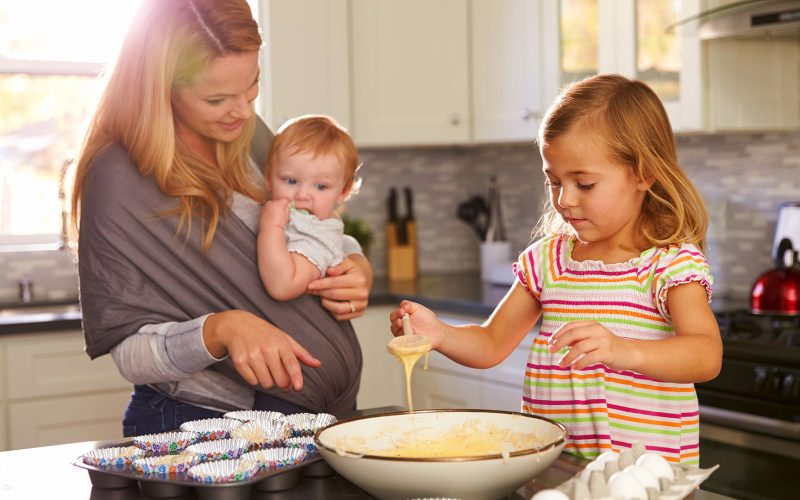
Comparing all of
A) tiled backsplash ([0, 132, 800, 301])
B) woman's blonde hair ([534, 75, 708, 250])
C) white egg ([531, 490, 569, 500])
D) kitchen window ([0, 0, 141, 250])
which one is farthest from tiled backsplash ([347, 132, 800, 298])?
white egg ([531, 490, 569, 500])

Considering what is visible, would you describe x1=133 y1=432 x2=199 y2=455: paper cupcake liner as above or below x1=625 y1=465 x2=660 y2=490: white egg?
below

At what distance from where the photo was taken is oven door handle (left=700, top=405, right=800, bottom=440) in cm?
245

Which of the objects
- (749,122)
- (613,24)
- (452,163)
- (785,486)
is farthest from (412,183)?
(785,486)

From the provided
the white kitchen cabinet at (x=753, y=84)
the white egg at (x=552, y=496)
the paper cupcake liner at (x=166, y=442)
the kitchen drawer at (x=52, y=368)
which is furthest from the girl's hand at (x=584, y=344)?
the kitchen drawer at (x=52, y=368)

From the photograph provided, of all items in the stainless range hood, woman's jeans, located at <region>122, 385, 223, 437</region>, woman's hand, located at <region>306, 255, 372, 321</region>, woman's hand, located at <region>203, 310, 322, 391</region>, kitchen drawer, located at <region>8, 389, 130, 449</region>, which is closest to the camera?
woman's hand, located at <region>203, 310, 322, 391</region>

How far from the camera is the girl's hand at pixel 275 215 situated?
6.31 feet

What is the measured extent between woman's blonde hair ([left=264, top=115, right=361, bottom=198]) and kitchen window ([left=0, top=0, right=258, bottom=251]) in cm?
205

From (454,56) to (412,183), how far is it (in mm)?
703

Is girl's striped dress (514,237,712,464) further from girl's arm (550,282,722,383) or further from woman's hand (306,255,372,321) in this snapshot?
woman's hand (306,255,372,321)

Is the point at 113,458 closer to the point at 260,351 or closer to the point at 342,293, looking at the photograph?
the point at 260,351

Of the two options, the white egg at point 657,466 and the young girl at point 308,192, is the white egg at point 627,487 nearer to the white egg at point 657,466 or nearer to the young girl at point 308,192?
the white egg at point 657,466

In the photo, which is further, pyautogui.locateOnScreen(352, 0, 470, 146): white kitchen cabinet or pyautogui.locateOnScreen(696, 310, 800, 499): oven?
pyautogui.locateOnScreen(352, 0, 470, 146): white kitchen cabinet

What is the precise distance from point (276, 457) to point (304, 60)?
2.69 m

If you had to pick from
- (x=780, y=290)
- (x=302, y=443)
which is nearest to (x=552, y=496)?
(x=302, y=443)
